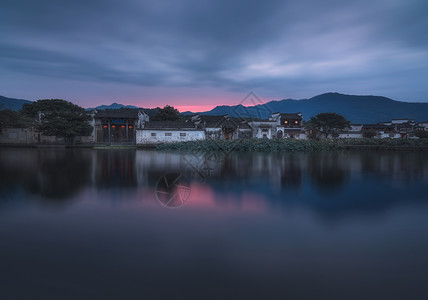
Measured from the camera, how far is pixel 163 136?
2747cm

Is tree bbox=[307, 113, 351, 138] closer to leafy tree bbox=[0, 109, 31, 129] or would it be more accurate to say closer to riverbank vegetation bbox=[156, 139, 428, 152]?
riverbank vegetation bbox=[156, 139, 428, 152]

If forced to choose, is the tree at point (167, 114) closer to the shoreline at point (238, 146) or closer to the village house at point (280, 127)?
the shoreline at point (238, 146)

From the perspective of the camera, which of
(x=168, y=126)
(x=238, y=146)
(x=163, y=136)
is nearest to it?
(x=238, y=146)

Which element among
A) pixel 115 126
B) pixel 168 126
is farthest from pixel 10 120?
pixel 168 126

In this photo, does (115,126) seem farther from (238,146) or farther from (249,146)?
(249,146)

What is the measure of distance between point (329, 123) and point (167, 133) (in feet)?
95.0

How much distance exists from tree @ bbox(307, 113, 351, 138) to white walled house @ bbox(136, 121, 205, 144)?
80.3 ft

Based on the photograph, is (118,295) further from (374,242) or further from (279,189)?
(279,189)

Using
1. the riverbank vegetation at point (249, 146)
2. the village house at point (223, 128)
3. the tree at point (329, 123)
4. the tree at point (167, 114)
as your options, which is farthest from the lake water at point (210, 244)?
the tree at point (329, 123)

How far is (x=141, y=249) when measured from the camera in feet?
10.9

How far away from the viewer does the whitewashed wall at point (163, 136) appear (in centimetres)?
2700

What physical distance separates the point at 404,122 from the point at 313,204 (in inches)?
2440

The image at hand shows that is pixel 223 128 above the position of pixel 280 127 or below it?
below

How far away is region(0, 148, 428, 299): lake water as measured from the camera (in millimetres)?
2521
